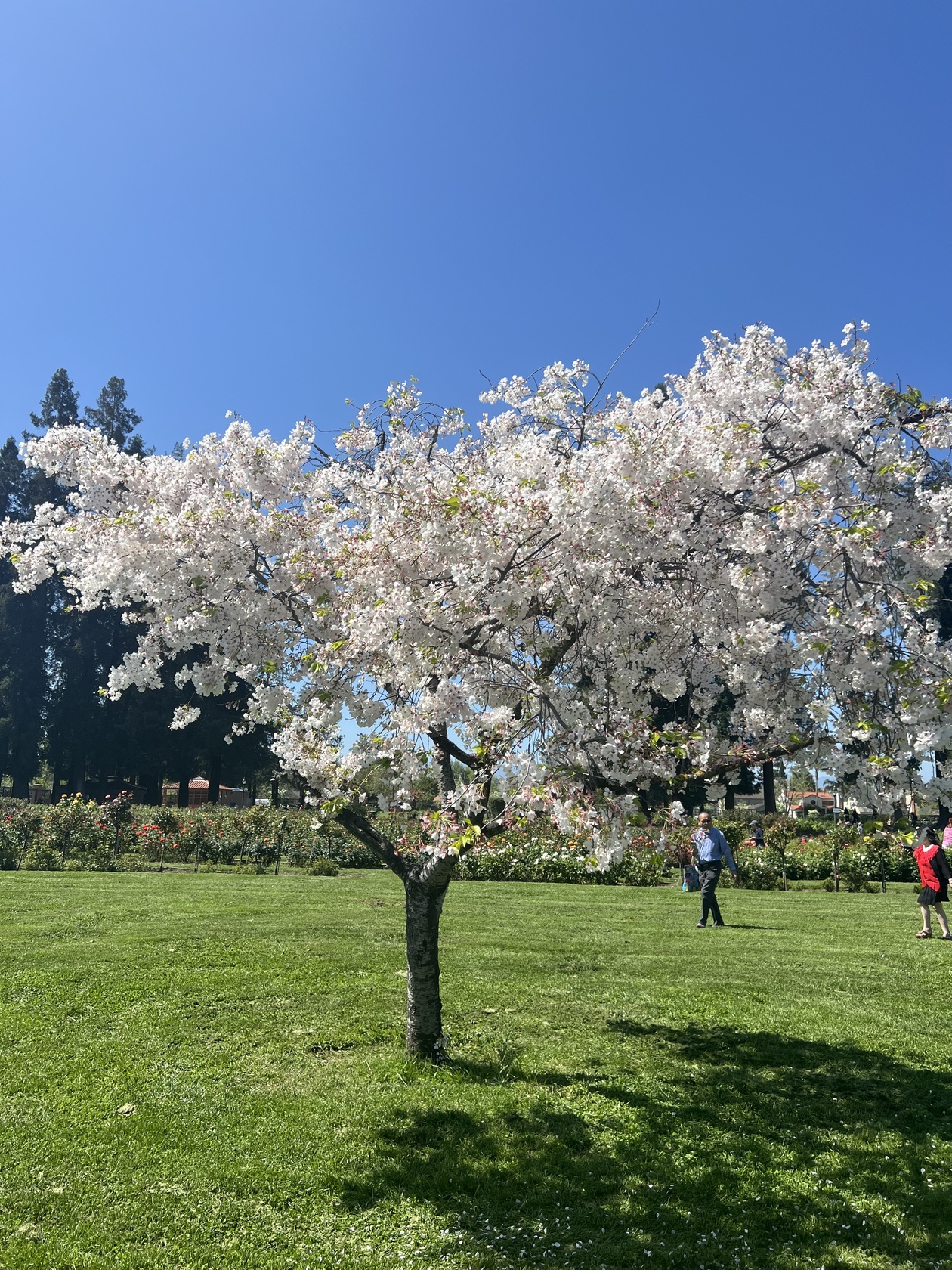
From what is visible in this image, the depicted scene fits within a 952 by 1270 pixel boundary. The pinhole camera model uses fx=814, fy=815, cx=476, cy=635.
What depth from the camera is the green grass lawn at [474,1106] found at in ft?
13.5

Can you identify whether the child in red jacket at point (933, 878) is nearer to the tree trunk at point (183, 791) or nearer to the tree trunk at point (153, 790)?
the tree trunk at point (183, 791)

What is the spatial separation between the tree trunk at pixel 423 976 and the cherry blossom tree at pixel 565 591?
19mm

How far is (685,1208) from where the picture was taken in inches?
172

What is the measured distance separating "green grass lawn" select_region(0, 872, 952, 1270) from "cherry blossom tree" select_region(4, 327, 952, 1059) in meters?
1.17

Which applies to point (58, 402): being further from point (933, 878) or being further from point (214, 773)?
point (933, 878)

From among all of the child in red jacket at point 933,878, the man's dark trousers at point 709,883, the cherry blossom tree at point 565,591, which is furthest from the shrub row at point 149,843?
the cherry blossom tree at point 565,591

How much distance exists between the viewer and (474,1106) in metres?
5.60

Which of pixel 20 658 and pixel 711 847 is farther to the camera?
pixel 20 658

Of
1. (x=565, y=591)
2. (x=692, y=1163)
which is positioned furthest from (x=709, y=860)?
(x=565, y=591)

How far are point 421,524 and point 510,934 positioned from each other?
7.65 meters

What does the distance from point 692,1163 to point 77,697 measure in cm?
4452

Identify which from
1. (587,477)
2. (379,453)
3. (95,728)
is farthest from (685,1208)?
(95,728)

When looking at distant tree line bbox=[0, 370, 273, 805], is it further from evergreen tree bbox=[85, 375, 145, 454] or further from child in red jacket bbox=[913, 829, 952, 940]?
child in red jacket bbox=[913, 829, 952, 940]

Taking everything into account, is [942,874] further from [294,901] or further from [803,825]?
[803,825]
